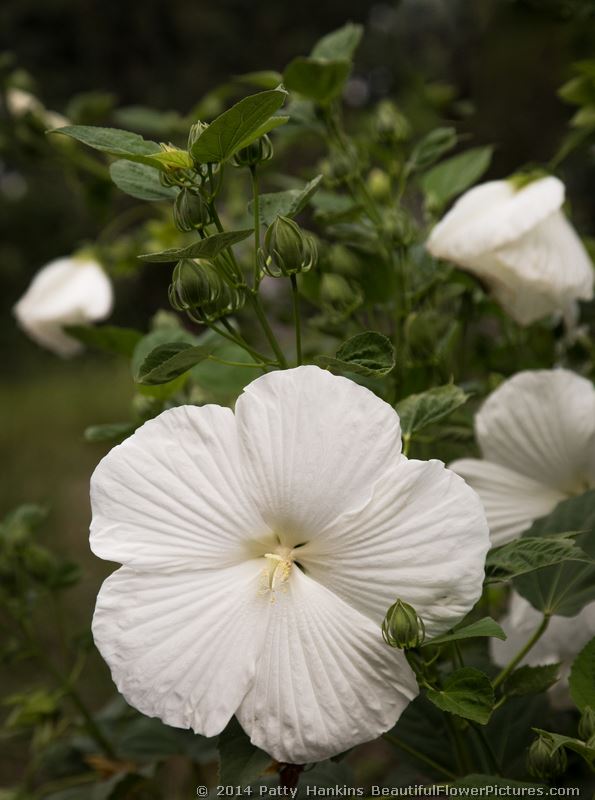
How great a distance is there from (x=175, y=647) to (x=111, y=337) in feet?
1.00

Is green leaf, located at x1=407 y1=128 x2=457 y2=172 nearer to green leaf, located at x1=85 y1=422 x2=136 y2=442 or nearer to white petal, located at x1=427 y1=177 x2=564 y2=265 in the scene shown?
white petal, located at x1=427 y1=177 x2=564 y2=265

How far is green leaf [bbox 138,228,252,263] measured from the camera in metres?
0.42

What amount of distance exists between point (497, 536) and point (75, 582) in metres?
0.40

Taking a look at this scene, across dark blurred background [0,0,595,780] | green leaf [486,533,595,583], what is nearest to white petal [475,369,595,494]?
green leaf [486,533,595,583]

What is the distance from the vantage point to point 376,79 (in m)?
1.63

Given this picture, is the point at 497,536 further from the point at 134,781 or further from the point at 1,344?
the point at 1,344

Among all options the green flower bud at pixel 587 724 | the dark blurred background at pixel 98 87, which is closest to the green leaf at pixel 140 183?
the green flower bud at pixel 587 724

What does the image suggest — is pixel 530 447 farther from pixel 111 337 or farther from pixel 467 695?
pixel 111 337

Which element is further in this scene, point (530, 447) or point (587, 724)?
point (530, 447)

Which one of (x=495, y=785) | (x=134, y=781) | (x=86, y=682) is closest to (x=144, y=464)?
(x=495, y=785)

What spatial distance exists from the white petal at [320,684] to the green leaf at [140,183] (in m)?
0.22

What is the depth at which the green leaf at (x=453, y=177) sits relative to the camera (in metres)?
0.73

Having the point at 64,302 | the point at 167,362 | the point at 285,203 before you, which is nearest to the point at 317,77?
the point at 285,203

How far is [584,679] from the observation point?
483 mm
